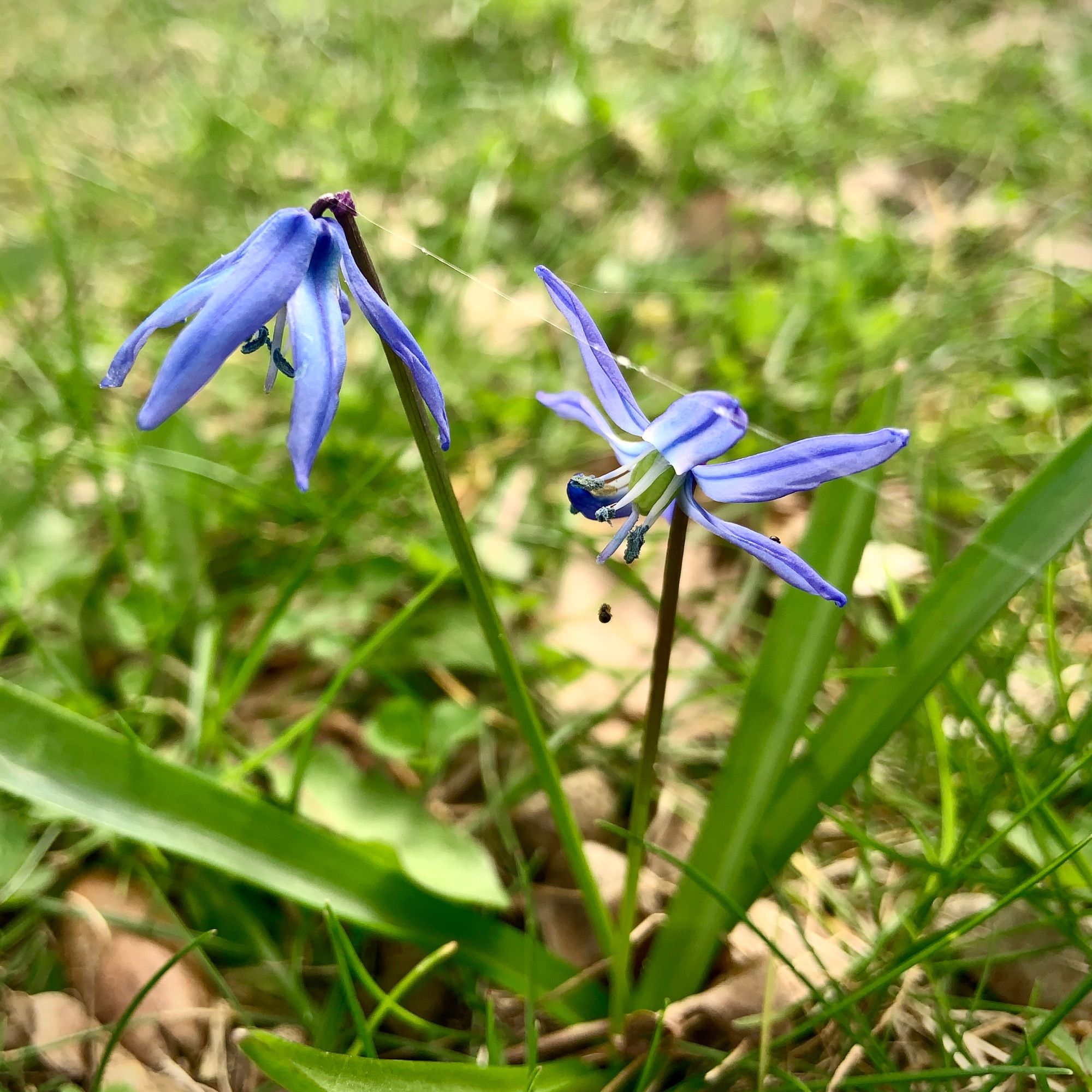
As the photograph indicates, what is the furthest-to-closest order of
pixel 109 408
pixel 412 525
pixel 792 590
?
pixel 109 408
pixel 412 525
pixel 792 590

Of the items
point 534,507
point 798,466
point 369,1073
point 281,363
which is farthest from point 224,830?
point 534,507

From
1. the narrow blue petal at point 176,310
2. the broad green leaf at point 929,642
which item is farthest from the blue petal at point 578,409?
the broad green leaf at point 929,642

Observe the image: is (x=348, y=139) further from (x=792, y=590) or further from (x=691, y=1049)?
(x=691, y=1049)

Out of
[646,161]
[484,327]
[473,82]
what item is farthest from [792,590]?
[473,82]

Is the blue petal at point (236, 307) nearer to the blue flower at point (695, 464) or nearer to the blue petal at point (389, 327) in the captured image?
the blue petal at point (389, 327)

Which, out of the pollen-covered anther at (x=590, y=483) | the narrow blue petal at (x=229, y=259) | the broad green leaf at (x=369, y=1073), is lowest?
the broad green leaf at (x=369, y=1073)

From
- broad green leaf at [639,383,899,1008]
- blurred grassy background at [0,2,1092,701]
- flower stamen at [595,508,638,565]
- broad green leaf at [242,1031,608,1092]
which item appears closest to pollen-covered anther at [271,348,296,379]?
flower stamen at [595,508,638,565]

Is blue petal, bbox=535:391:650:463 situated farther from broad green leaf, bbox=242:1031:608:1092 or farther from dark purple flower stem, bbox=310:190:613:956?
broad green leaf, bbox=242:1031:608:1092
